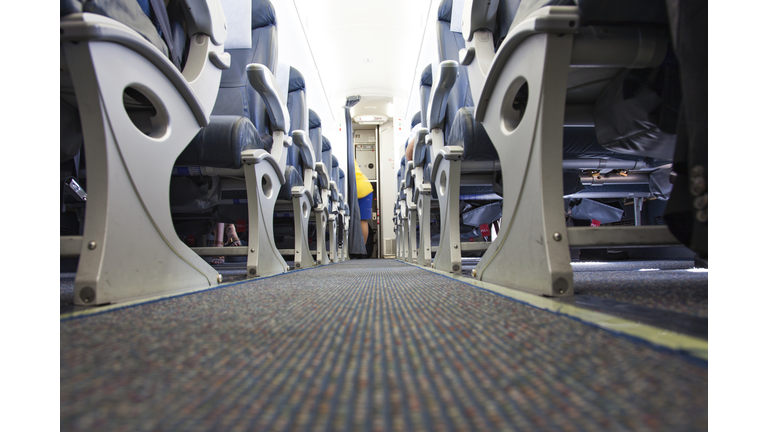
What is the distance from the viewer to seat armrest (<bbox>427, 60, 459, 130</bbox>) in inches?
A: 51.8

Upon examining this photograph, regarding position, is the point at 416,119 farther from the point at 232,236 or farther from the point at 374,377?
the point at 374,377

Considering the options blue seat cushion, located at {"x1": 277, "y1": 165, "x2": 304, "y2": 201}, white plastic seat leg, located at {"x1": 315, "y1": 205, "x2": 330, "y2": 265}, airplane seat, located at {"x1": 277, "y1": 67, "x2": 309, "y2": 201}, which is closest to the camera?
blue seat cushion, located at {"x1": 277, "y1": 165, "x2": 304, "y2": 201}

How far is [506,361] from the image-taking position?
276 millimetres

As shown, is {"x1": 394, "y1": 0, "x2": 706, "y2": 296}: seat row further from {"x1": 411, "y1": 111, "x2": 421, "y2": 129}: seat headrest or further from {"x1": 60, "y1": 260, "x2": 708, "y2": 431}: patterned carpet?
{"x1": 411, "y1": 111, "x2": 421, "y2": 129}: seat headrest

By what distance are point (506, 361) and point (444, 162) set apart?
114 cm

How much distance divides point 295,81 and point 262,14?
74 centimetres

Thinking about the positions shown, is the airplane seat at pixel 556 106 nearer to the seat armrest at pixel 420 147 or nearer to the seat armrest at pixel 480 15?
the seat armrest at pixel 480 15

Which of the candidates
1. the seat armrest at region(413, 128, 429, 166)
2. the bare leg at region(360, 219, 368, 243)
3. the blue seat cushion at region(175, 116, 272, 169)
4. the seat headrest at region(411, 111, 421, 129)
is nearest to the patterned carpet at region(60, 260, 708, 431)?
the blue seat cushion at region(175, 116, 272, 169)

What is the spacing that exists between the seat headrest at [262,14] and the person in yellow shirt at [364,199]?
144 inches

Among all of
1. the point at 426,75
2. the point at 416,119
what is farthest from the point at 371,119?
the point at 426,75

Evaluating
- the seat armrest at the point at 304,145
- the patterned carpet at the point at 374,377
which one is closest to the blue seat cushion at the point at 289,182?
the seat armrest at the point at 304,145

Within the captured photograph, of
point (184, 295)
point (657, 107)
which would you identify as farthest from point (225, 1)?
point (657, 107)

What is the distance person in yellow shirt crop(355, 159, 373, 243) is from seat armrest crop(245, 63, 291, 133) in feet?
13.1

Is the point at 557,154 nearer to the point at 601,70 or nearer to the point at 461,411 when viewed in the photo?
the point at 601,70
